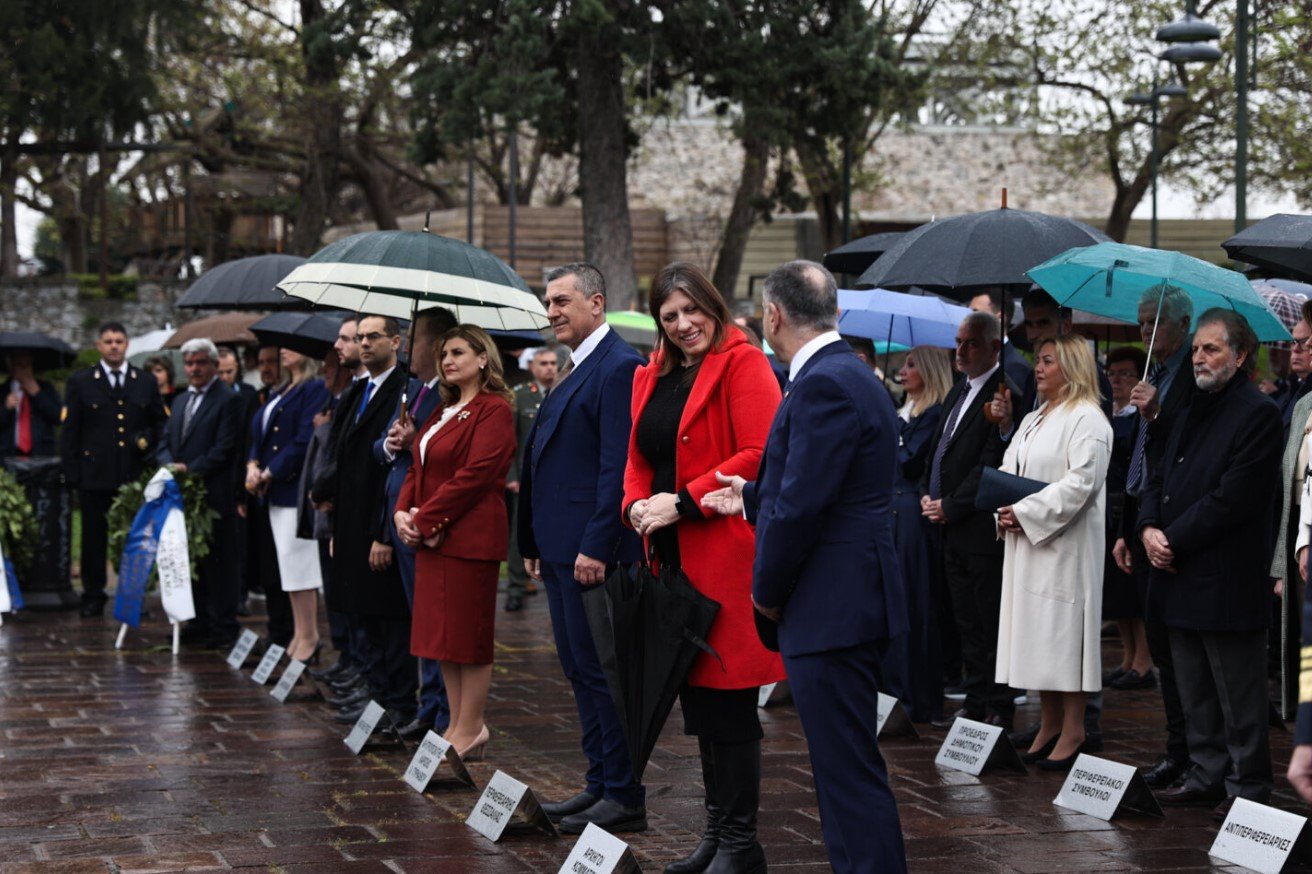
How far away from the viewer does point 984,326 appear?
8.86 m

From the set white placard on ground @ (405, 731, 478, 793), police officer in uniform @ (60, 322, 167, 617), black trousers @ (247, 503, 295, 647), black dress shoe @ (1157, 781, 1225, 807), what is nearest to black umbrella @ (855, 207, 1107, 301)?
black dress shoe @ (1157, 781, 1225, 807)

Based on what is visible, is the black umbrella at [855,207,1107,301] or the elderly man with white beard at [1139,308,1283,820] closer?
the elderly man with white beard at [1139,308,1283,820]

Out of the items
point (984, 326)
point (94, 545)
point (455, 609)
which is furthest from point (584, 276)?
point (94, 545)

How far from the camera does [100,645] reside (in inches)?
497

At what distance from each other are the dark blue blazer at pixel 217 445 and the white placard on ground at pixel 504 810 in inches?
235

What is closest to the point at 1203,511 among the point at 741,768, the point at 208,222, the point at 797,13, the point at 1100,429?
the point at 1100,429

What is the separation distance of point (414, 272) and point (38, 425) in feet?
31.1

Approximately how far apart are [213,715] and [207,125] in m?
25.2

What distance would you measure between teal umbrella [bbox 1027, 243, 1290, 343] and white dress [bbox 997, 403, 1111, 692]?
20.1 inches

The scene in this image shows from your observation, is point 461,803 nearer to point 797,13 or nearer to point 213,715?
point 213,715

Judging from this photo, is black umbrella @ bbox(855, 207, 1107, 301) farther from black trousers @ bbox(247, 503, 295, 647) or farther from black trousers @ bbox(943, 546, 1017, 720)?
black trousers @ bbox(247, 503, 295, 647)

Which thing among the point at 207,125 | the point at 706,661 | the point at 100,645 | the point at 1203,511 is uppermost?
the point at 207,125

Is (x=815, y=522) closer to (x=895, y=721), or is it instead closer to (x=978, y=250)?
(x=978, y=250)

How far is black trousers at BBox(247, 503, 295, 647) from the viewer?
36.6 feet
